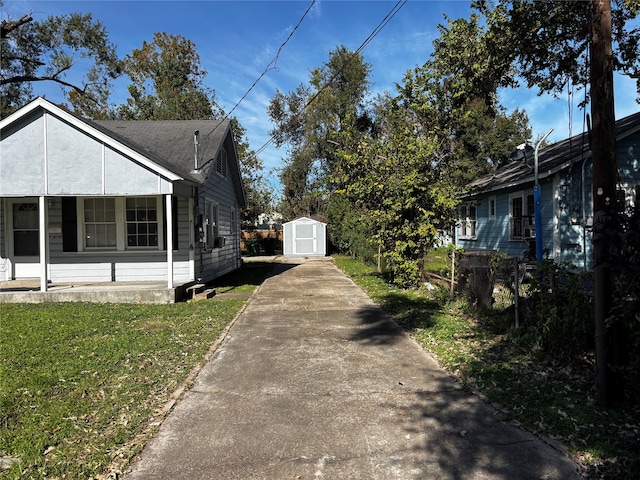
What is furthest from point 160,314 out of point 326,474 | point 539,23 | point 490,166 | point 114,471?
point 490,166

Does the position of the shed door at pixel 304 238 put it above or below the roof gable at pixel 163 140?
below

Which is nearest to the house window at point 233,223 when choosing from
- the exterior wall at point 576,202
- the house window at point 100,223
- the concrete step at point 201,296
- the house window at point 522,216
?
the house window at point 100,223

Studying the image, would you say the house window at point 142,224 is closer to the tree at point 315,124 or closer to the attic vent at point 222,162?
the attic vent at point 222,162

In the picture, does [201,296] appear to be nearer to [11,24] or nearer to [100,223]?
[100,223]

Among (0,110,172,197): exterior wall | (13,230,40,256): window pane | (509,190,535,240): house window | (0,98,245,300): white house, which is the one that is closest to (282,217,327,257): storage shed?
(0,98,245,300): white house

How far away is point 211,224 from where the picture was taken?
13.6m

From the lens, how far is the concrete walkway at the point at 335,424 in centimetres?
297

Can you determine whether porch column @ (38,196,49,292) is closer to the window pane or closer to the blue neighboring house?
the window pane

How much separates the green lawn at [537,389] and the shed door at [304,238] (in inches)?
834

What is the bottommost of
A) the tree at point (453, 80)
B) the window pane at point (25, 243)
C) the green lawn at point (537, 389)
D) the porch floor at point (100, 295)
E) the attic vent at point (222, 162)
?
the green lawn at point (537, 389)

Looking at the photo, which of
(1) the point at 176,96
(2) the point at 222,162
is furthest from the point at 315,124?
(2) the point at 222,162

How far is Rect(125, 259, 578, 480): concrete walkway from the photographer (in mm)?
2967

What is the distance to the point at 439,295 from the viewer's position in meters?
9.17

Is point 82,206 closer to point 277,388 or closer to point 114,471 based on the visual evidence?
point 277,388
